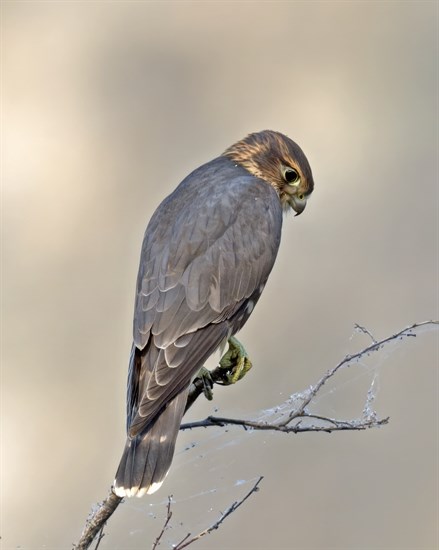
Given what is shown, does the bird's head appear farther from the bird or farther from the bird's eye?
the bird

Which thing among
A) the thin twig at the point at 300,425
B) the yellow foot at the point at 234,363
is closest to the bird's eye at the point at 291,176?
the yellow foot at the point at 234,363

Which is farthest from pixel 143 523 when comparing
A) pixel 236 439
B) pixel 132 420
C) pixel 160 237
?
pixel 160 237

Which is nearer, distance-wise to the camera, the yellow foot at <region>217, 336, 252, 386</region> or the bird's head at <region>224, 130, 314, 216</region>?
the yellow foot at <region>217, 336, 252, 386</region>

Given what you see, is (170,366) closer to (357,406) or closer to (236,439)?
(236,439)

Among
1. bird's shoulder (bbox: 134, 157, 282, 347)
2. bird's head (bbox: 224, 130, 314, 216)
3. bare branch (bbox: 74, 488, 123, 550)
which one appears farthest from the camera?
bird's head (bbox: 224, 130, 314, 216)

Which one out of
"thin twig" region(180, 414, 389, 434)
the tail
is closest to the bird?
the tail

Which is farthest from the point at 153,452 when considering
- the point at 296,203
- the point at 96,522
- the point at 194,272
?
the point at 296,203

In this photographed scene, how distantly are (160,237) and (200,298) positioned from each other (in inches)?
11.6

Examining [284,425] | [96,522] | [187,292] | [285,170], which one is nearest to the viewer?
[96,522]

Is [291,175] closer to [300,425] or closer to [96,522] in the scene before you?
[300,425]

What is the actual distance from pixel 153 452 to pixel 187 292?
53 centimetres

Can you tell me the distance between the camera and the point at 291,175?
145 inches

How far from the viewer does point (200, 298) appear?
2926 millimetres

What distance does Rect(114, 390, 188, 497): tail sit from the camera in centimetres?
257
